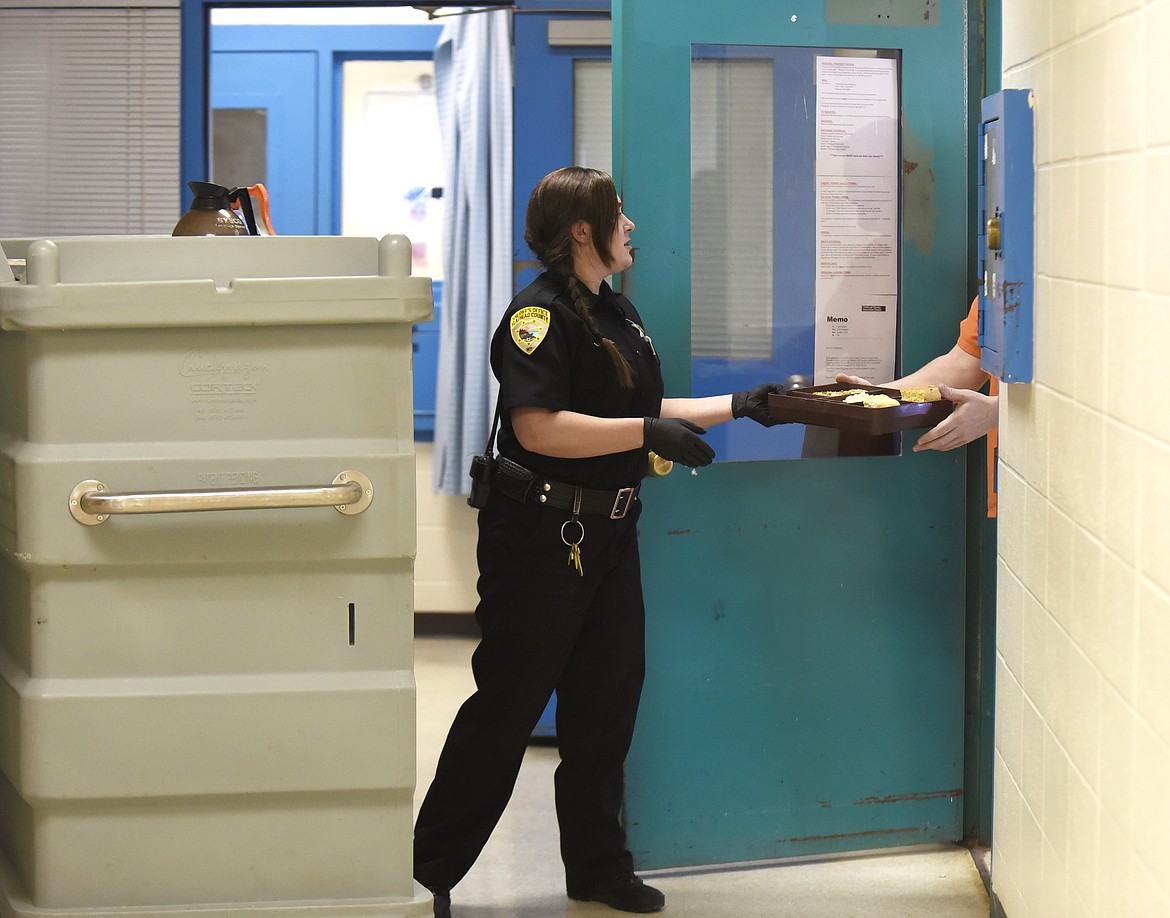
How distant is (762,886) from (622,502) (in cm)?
89

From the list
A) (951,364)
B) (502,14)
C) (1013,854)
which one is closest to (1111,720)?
(1013,854)

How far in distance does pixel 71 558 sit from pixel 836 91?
1.72 metres

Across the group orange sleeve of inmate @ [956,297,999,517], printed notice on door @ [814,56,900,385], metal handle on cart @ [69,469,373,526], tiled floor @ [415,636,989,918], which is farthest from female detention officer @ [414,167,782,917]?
metal handle on cart @ [69,469,373,526]

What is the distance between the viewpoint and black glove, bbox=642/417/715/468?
2.20 metres

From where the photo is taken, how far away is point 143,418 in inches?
68.9

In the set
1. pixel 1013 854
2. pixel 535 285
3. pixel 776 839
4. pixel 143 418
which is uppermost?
pixel 535 285

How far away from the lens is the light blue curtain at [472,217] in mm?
4035

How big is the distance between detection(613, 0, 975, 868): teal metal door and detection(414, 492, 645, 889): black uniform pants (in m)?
0.17

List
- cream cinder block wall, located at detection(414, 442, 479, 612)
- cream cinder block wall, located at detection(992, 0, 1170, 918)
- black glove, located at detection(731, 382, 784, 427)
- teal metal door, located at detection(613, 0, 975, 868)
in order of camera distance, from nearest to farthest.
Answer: cream cinder block wall, located at detection(992, 0, 1170, 918), black glove, located at detection(731, 382, 784, 427), teal metal door, located at detection(613, 0, 975, 868), cream cinder block wall, located at detection(414, 442, 479, 612)

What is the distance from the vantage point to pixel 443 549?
4590 millimetres

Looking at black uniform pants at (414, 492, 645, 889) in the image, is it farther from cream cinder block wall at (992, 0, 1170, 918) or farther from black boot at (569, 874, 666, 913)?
cream cinder block wall at (992, 0, 1170, 918)

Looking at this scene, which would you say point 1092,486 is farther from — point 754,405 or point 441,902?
point 441,902

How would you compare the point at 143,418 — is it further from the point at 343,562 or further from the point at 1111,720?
the point at 1111,720

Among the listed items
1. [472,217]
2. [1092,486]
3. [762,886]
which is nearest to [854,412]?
[1092,486]
